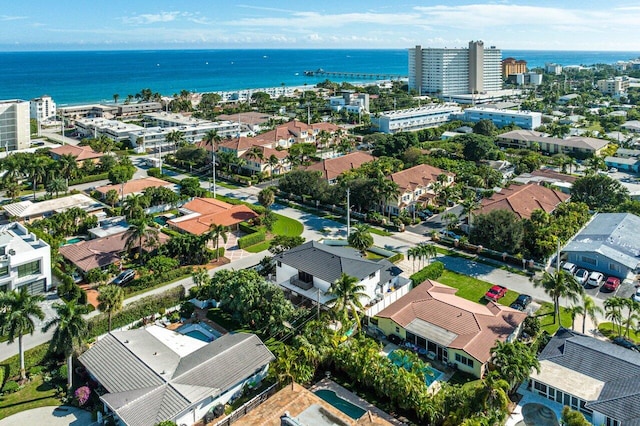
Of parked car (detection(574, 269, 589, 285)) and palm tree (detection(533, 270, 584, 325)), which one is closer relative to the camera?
palm tree (detection(533, 270, 584, 325))

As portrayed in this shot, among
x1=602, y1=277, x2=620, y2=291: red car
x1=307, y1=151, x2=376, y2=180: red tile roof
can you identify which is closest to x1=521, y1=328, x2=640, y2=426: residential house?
x1=602, y1=277, x2=620, y2=291: red car

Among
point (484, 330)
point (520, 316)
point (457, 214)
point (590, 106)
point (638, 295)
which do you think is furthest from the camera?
point (590, 106)

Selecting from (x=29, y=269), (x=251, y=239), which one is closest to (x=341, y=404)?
(x=251, y=239)

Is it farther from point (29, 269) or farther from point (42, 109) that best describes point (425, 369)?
point (42, 109)

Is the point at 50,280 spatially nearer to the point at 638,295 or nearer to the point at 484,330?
the point at 484,330

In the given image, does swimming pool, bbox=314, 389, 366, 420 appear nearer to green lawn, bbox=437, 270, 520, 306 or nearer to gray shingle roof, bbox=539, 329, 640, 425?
gray shingle roof, bbox=539, 329, 640, 425

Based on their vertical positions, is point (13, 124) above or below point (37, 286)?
above

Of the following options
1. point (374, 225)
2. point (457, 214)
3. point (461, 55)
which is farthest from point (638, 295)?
point (461, 55)
